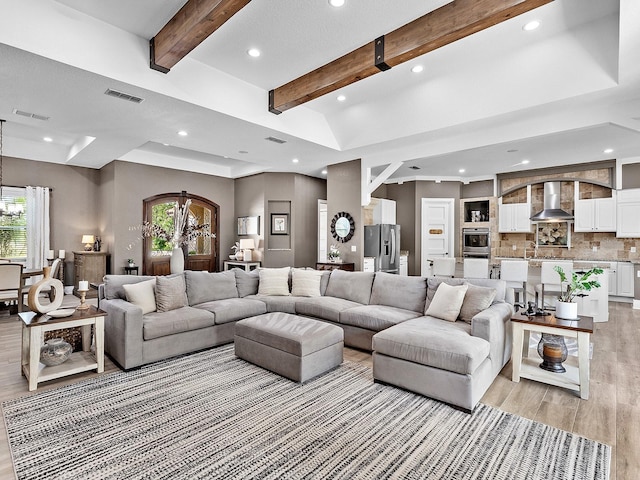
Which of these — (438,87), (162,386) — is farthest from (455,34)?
(162,386)

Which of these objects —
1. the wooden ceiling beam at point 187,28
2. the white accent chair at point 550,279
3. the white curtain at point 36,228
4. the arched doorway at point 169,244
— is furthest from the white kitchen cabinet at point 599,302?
the white curtain at point 36,228

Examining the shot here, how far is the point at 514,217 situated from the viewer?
328 inches

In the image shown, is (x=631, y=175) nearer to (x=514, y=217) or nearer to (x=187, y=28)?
(x=514, y=217)

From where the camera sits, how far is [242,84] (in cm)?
441

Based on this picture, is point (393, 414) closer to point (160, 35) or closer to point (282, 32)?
point (282, 32)

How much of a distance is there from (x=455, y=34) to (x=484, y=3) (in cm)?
30

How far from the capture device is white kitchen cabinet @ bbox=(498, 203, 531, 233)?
8.15m

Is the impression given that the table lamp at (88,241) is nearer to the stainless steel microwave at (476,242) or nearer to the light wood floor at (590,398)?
the light wood floor at (590,398)

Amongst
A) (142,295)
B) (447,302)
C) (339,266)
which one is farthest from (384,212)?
(142,295)

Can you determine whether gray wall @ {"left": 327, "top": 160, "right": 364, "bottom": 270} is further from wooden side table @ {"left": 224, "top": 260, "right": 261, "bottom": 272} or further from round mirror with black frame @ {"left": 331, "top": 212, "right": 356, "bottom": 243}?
wooden side table @ {"left": 224, "top": 260, "right": 261, "bottom": 272}

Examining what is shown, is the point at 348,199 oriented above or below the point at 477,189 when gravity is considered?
below

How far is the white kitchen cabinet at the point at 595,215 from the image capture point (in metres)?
7.11

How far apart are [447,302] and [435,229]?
5702 mm

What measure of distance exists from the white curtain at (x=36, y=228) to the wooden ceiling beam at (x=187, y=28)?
549 centimetres
